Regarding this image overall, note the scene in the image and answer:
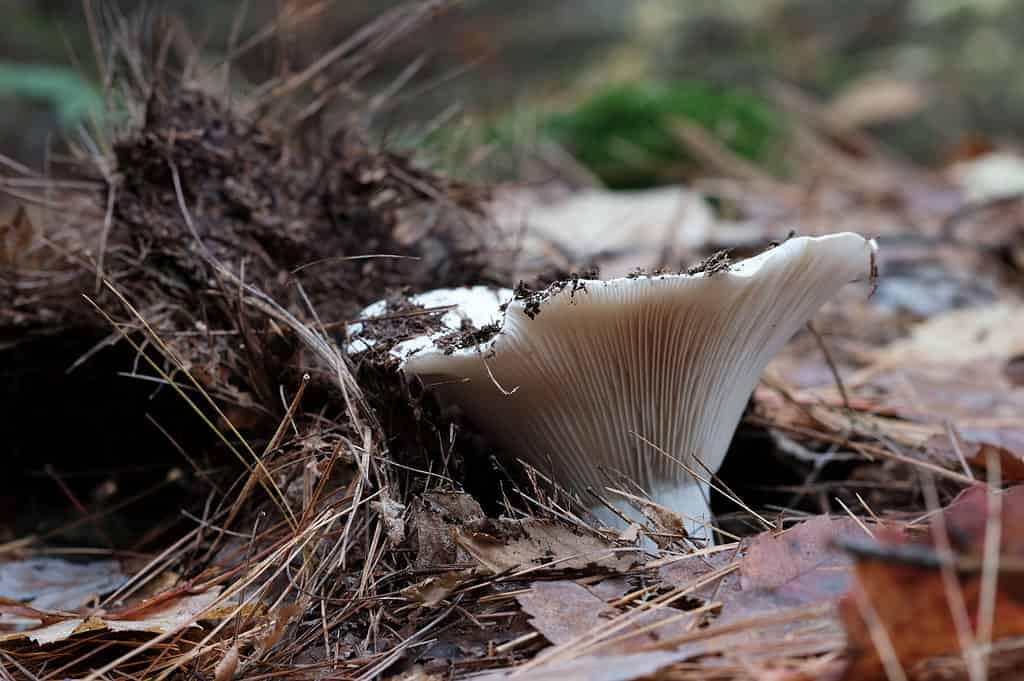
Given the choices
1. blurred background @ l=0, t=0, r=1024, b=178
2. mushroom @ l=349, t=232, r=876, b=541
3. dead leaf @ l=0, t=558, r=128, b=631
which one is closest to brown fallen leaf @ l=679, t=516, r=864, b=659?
mushroom @ l=349, t=232, r=876, b=541

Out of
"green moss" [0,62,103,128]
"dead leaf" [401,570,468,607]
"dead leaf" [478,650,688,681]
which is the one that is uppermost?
"green moss" [0,62,103,128]

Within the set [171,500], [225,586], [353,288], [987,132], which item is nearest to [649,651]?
[225,586]

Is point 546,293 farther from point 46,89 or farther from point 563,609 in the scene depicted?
point 46,89

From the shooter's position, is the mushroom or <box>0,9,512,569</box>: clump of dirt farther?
<box>0,9,512,569</box>: clump of dirt

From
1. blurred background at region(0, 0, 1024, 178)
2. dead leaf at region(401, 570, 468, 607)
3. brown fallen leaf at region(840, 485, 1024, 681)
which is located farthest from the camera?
blurred background at region(0, 0, 1024, 178)

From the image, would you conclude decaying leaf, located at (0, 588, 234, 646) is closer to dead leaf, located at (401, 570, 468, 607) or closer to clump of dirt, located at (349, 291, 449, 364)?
dead leaf, located at (401, 570, 468, 607)

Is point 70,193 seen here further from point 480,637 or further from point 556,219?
point 556,219

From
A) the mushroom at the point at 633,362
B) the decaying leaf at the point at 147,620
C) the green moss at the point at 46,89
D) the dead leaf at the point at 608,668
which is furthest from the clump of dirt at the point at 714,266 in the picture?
the green moss at the point at 46,89
